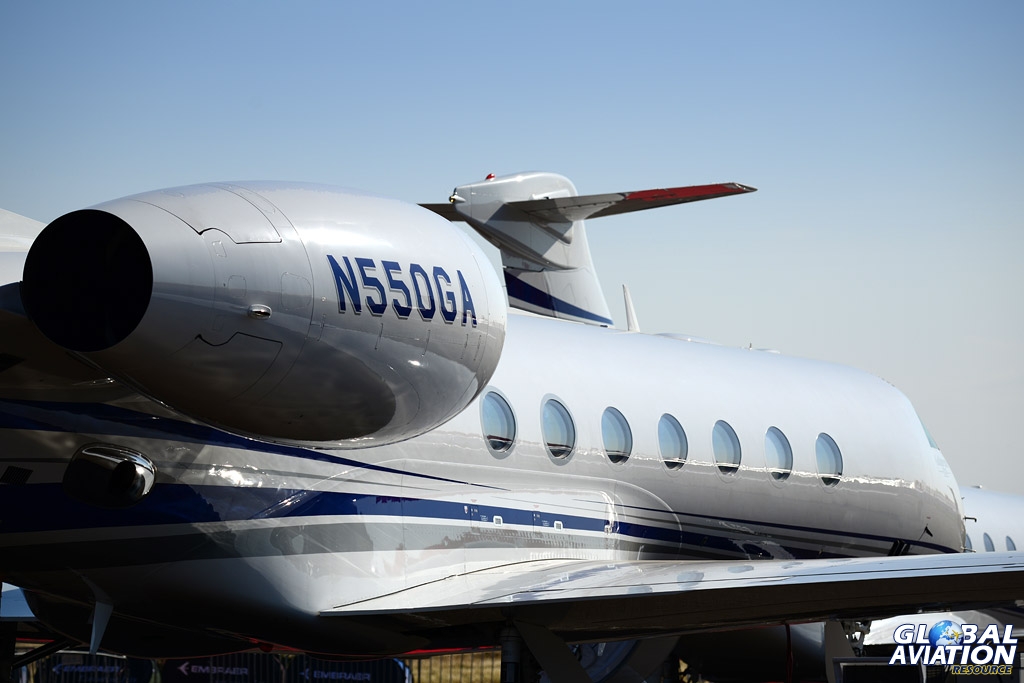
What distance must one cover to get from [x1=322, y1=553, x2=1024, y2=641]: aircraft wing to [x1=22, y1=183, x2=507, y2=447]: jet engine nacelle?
1.94m

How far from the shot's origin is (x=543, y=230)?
17359 mm

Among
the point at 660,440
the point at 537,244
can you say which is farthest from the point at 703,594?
the point at 537,244

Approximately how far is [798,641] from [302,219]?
26.8ft

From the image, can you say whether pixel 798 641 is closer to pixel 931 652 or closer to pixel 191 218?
pixel 931 652

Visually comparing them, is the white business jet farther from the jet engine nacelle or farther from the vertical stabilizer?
the vertical stabilizer

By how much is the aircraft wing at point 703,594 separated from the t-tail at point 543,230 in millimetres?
7707

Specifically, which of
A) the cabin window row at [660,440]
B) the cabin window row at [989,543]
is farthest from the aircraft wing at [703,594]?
the cabin window row at [989,543]

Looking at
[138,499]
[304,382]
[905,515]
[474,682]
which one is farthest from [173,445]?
[474,682]

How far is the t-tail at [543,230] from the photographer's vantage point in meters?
16.1

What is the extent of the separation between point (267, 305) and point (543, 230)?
12.2 meters

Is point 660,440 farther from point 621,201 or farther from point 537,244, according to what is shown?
point 537,244

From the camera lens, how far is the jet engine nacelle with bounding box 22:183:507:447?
5.15 m

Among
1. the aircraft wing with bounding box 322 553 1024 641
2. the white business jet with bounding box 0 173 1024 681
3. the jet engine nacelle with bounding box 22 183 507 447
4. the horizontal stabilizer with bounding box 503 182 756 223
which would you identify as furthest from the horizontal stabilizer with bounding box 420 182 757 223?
the jet engine nacelle with bounding box 22 183 507 447

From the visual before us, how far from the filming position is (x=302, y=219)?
5578mm
